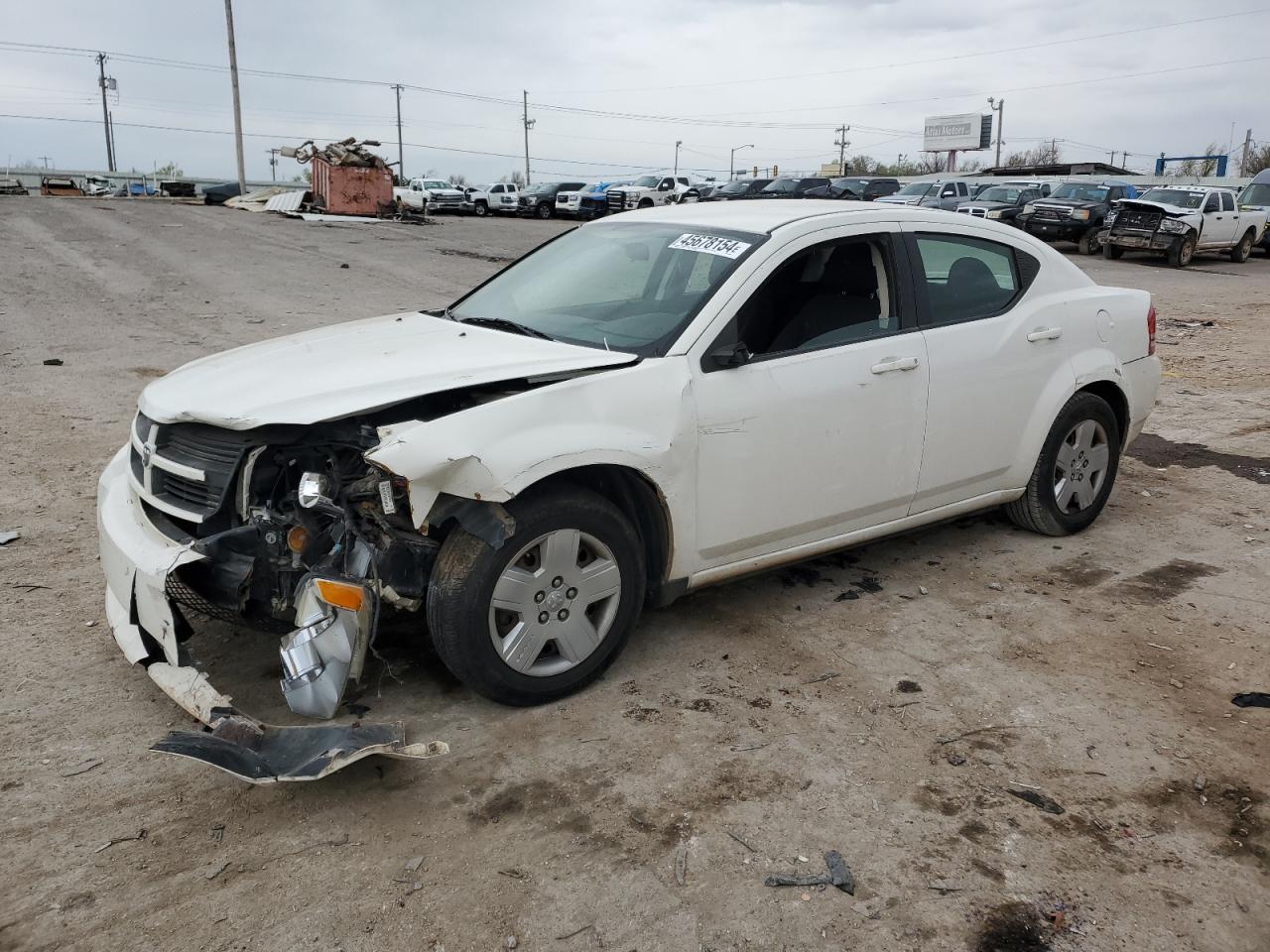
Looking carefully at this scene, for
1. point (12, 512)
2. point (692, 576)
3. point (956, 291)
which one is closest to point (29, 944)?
point (692, 576)

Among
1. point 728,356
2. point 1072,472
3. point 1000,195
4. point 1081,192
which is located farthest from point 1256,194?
point 728,356

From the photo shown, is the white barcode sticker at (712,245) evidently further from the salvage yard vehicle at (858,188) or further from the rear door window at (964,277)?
the salvage yard vehicle at (858,188)

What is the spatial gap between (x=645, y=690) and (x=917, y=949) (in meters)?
1.44

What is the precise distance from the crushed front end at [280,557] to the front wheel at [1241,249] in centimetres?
2664

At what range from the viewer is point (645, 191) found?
1507 inches

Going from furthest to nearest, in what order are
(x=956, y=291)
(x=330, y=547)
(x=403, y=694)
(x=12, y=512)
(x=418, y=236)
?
(x=418, y=236)
(x=12, y=512)
(x=956, y=291)
(x=403, y=694)
(x=330, y=547)

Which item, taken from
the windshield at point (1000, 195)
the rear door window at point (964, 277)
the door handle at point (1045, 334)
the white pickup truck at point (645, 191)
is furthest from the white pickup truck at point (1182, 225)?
the rear door window at point (964, 277)

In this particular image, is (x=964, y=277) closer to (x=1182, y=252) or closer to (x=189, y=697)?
(x=189, y=697)

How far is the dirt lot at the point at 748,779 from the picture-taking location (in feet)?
8.39

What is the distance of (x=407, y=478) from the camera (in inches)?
122

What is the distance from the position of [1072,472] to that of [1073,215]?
73.1 feet

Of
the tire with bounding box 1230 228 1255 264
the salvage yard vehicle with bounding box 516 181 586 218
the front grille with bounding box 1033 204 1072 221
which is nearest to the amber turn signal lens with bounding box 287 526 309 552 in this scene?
the front grille with bounding box 1033 204 1072 221

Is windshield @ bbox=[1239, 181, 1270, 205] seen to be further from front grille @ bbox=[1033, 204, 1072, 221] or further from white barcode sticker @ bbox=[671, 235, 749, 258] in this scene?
white barcode sticker @ bbox=[671, 235, 749, 258]

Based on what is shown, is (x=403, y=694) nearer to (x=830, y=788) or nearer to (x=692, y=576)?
(x=692, y=576)
